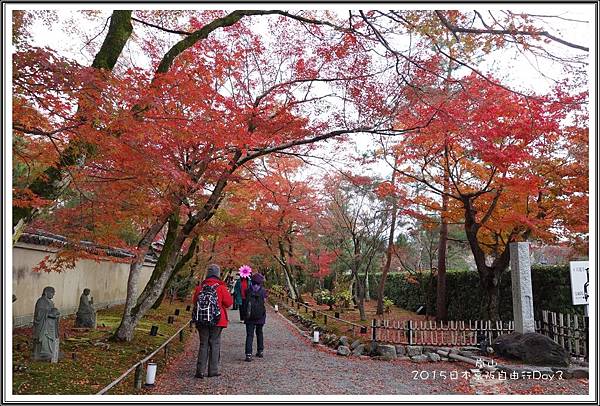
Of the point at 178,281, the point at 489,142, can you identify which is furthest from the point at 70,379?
the point at 178,281

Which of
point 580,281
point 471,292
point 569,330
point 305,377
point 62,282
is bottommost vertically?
point 305,377

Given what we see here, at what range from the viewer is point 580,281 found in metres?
8.88

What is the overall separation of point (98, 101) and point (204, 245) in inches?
759

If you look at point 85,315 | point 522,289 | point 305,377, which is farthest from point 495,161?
point 85,315

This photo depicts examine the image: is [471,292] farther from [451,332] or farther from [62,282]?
[62,282]

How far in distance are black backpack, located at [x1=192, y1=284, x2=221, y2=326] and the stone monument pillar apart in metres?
6.59

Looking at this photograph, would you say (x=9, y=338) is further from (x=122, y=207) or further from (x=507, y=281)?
(x=507, y=281)

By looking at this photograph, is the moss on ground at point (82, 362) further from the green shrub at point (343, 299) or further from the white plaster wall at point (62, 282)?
the green shrub at point (343, 299)

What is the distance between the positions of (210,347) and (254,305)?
68.8 inches

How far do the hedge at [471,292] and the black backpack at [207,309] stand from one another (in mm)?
9219

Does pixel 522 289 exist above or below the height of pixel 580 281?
below

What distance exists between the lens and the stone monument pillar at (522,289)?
945 cm

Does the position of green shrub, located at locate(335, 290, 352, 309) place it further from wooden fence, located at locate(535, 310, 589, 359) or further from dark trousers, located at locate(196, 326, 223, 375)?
dark trousers, located at locate(196, 326, 223, 375)

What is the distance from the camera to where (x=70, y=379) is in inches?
247
